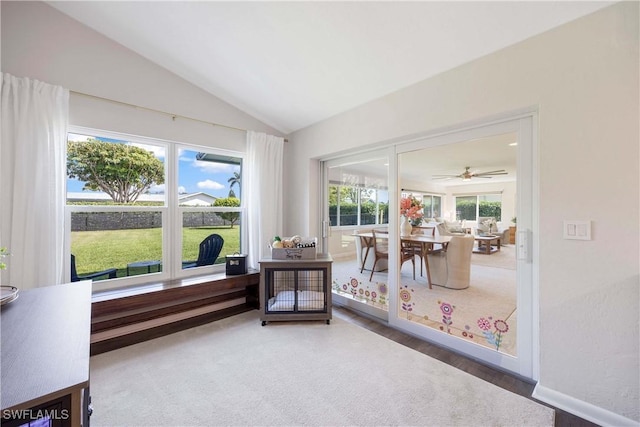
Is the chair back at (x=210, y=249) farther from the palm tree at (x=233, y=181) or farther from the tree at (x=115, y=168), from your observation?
the tree at (x=115, y=168)

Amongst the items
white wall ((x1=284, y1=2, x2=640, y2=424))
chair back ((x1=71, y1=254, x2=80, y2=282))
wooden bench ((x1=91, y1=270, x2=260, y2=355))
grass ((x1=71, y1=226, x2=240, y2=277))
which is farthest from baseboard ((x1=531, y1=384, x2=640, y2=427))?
chair back ((x1=71, y1=254, x2=80, y2=282))

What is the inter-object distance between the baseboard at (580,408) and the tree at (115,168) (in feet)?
12.0

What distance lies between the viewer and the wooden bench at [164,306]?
2.32 m

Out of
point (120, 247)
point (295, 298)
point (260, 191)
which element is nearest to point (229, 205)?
point (260, 191)

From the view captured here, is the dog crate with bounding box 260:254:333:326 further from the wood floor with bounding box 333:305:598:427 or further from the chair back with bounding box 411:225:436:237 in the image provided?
Result: the chair back with bounding box 411:225:436:237

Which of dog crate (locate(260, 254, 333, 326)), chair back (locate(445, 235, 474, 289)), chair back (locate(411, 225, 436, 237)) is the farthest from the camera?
dog crate (locate(260, 254, 333, 326))

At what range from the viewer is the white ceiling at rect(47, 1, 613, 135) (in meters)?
1.71

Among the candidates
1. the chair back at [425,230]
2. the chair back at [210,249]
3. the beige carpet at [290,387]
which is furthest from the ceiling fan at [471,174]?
the chair back at [210,249]

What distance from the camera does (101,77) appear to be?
2.46 metres

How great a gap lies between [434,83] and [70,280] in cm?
356

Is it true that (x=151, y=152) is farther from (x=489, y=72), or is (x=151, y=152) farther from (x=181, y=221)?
(x=489, y=72)

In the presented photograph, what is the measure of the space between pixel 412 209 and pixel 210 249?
7.75 feet

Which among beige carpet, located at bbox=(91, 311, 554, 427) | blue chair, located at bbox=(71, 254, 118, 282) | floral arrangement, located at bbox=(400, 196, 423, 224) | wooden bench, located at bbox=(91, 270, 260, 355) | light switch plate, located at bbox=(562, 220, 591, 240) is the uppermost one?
floral arrangement, located at bbox=(400, 196, 423, 224)

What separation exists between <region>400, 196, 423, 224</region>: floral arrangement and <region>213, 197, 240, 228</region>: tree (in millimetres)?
2015
